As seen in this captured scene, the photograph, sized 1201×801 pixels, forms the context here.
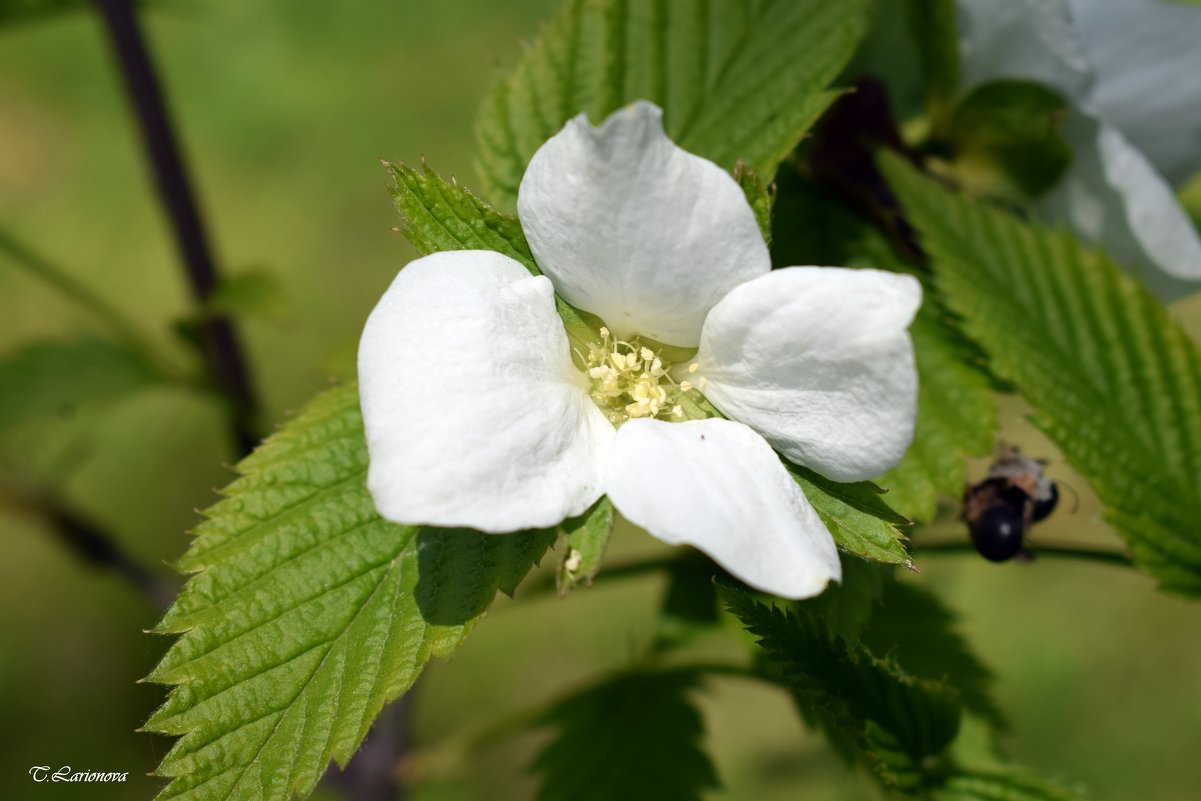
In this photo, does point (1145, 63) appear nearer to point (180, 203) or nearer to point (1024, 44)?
point (1024, 44)

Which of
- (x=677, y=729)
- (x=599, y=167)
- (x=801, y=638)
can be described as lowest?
(x=677, y=729)

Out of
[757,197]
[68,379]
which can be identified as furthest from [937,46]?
[68,379]

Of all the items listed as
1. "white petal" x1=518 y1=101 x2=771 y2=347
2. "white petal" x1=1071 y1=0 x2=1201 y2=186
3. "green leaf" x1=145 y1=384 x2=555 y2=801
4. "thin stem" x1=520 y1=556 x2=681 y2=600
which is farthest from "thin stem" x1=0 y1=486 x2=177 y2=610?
"white petal" x1=1071 y1=0 x2=1201 y2=186

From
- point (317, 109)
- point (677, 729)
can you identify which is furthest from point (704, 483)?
point (317, 109)

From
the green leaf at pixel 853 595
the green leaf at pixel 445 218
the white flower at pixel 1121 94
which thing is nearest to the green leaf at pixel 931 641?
the green leaf at pixel 853 595

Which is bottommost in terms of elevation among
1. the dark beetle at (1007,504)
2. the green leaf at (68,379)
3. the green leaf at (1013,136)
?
the dark beetle at (1007,504)

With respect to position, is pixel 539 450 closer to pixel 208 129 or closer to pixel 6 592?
pixel 6 592

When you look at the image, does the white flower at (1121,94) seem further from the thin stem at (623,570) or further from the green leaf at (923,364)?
the thin stem at (623,570)
